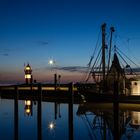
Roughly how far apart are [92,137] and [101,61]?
83.6 ft

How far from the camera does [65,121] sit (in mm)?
27375

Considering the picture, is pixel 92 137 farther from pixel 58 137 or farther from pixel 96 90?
pixel 96 90

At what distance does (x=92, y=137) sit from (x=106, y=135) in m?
0.93

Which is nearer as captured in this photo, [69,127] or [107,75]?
[69,127]

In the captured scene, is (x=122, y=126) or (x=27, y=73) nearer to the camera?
(x=122, y=126)

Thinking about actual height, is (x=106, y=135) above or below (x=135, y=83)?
below

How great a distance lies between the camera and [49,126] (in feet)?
80.1

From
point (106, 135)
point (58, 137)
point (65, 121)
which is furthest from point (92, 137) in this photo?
point (65, 121)

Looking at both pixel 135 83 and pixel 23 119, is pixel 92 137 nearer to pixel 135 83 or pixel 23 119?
pixel 23 119

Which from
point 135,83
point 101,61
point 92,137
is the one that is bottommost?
point 92,137

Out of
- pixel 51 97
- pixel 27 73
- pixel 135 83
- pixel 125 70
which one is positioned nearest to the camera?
pixel 135 83

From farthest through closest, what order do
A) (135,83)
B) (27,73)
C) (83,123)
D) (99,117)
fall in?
(27,73) < (135,83) < (99,117) < (83,123)

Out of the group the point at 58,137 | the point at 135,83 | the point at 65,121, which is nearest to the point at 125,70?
the point at 135,83

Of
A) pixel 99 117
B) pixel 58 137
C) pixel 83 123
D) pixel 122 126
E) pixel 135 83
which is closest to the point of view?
pixel 58 137
